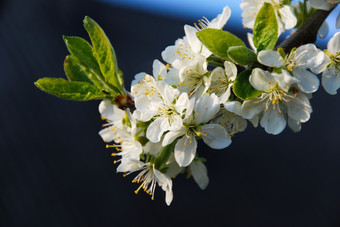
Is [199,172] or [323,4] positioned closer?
[323,4]

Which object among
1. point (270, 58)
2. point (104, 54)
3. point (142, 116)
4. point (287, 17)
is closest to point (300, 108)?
point (270, 58)

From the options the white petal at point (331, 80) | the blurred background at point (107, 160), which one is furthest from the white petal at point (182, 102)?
the blurred background at point (107, 160)

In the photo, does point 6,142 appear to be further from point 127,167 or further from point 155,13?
point 127,167

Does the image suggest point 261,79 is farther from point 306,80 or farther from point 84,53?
point 84,53

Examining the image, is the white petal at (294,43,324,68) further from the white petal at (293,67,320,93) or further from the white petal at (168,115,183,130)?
the white petal at (168,115,183,130)

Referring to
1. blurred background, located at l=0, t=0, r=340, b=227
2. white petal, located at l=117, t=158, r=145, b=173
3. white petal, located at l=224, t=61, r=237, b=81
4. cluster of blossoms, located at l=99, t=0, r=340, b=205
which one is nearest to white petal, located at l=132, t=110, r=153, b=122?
cluster of blossoms, located at l=99, t=0, r=340, b=205

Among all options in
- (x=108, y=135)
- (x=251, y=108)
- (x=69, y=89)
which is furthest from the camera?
(x=108, y=135)

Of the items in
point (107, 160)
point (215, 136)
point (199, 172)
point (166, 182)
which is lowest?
point (107, 160)
